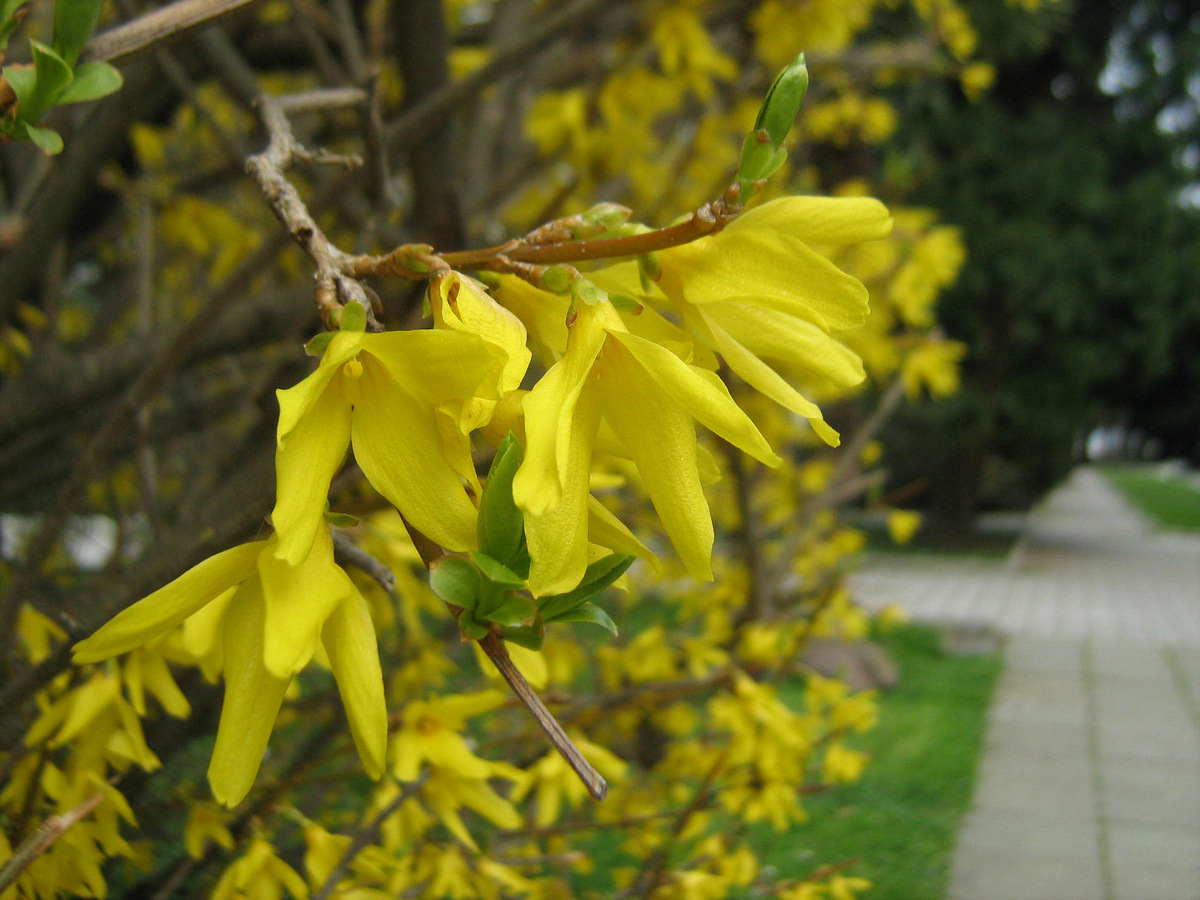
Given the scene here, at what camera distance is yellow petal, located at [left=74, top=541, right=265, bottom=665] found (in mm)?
479

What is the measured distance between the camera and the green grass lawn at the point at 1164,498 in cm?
1547

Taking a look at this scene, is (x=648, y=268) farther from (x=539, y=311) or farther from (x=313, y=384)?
(x=313, y=384)

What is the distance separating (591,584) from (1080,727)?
4580mm

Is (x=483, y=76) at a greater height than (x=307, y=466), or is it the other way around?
(x=483, y=76)

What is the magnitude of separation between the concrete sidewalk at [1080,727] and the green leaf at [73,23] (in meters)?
2.67

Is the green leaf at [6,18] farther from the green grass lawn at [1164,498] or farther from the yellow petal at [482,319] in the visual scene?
the green grass lawn at [1164,498]

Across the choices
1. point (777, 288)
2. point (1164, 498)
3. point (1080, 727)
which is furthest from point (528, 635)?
point (1164, 498)

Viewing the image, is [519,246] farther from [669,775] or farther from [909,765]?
[909,765]

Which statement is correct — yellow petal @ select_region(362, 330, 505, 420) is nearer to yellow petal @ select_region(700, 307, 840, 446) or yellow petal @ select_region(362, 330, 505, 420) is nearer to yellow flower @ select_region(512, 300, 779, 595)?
yellow flower @ select_region(512, 300, 779, 595)

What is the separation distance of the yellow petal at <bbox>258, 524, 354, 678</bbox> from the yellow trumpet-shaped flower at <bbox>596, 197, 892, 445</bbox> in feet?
0.75

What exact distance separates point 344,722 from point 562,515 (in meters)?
1.23

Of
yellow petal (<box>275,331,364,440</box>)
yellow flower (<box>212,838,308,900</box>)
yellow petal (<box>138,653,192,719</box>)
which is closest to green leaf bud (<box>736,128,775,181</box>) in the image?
yellow petal (<box>275,331,364,440</box>)

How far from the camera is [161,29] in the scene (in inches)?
28.1

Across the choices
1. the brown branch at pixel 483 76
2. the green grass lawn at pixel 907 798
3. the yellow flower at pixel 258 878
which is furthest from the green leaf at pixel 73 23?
the green grass lawn at pixel 907 798
